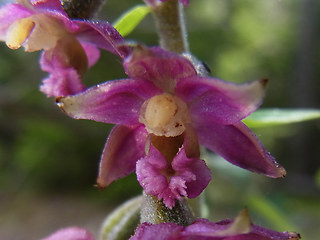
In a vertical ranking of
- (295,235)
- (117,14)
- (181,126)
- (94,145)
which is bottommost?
(94,145)

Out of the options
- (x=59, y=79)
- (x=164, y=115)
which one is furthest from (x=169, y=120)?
(x=59, y=79)

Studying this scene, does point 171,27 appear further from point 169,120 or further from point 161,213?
point 161,213

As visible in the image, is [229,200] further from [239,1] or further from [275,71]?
[239,1]

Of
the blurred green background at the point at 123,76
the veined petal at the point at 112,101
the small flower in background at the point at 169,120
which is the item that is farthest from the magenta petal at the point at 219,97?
the blurred green background at the point at 123,76

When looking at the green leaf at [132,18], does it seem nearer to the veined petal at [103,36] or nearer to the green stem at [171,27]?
the green stem at [171,27]

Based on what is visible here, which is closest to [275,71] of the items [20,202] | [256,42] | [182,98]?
[256,42]

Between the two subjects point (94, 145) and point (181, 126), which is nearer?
point (181, 126)

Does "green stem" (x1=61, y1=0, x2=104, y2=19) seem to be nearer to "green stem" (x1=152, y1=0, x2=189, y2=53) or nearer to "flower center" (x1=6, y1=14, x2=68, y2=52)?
"flower center" (x1=6, y1=14, x2=68, y2=52)

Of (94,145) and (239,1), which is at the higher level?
(239,1)
